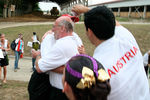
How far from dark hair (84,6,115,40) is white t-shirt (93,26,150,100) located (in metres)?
0.07

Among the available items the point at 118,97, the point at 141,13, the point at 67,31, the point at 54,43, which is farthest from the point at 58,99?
the point at 141,13

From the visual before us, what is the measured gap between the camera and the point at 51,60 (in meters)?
2.20

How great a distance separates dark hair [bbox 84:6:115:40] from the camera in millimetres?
1504

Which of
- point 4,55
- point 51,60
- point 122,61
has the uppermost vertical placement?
point 122,61

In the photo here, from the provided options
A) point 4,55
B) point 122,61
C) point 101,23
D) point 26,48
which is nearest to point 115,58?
point 122,61

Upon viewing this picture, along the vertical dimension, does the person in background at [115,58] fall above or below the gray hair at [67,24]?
below

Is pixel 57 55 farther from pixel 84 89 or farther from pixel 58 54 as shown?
pixel 84 89

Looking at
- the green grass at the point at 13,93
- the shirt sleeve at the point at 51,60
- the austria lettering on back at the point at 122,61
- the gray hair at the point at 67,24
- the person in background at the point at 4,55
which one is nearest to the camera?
the austria lettering on back at the point at 122,61

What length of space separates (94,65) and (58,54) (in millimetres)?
1096

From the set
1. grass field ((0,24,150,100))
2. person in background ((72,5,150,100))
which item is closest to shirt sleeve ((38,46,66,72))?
person in background ((72,5,150,100))

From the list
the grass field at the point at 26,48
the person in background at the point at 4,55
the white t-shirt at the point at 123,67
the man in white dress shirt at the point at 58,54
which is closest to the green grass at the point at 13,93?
the grass field at the point at 26,48

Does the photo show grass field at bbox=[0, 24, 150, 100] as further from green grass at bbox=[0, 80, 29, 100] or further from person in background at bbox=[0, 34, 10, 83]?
person in background at bbox=[0, 34, 10, 83]

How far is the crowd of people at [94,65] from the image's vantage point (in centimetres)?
109

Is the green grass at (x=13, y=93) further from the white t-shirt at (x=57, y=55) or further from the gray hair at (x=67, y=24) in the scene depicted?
the gray hair at (x=67, y=24)
